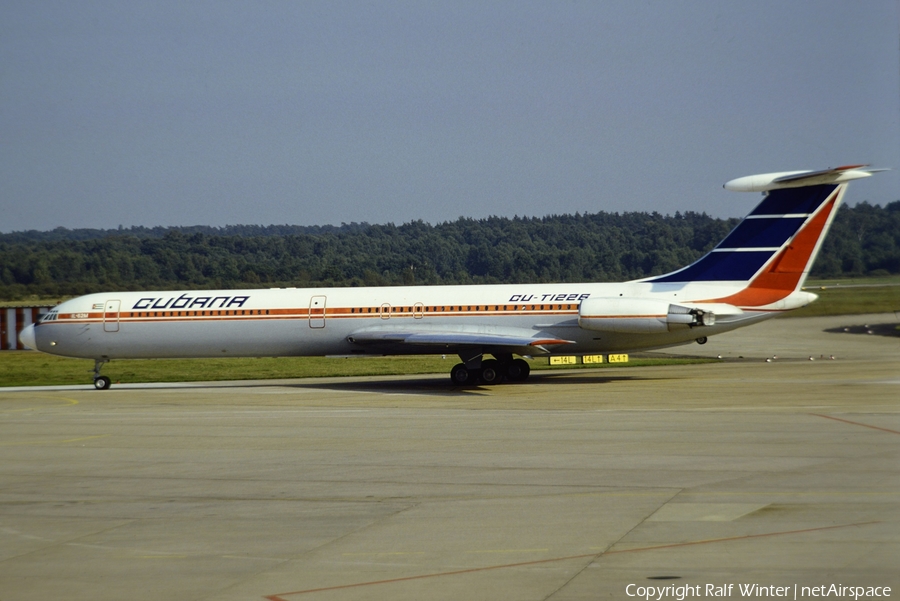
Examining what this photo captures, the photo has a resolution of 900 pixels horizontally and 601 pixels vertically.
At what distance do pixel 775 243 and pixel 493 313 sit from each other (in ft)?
30.8

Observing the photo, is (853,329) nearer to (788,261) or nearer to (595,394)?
(788,261)

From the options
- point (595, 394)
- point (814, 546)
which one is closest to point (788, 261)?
point (595, 394)

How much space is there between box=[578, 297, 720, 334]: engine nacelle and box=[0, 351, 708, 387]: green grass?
8.38m

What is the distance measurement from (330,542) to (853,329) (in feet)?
128

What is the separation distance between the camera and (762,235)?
2841 cm

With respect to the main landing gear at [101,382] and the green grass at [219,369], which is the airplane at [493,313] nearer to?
the main landing gear at [101,382]

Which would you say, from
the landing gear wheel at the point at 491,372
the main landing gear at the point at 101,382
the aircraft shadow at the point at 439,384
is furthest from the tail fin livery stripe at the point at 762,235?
the main landing gear at the point at 101,382

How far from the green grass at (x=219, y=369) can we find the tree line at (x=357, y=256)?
1608cm

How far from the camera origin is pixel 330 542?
32.5 ft

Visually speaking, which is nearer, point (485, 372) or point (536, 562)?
point (536, 562)

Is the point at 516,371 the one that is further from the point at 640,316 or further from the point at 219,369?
the point at 219,369

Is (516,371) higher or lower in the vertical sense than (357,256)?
lower

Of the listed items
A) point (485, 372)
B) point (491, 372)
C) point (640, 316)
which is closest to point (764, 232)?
point (640, 316)

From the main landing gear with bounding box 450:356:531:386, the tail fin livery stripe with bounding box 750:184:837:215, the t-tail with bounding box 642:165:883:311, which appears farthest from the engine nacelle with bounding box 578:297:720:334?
the tail fin livery stripe with bounding box 750:184:837:215
